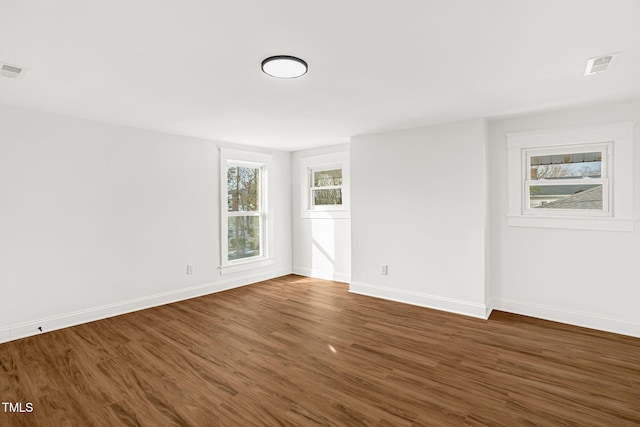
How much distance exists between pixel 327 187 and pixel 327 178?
17 cm

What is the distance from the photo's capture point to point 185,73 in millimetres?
A: 2482

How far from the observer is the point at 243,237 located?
5.63 m

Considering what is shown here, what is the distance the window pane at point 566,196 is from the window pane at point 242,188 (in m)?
4.22

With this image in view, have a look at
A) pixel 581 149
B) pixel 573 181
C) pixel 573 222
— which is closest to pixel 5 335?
pixel 573 222

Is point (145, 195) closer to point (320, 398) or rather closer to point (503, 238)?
point (320, 398)

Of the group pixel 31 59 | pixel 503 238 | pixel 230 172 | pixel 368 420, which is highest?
pixel 31 59

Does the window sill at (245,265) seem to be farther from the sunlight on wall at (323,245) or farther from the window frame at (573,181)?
the window frame at (573,181)

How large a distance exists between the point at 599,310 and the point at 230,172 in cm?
525

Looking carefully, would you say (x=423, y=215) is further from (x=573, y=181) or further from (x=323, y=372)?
(x=323, y=372)

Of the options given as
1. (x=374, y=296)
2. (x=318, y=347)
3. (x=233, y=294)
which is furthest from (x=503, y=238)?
(x=233, y=294)

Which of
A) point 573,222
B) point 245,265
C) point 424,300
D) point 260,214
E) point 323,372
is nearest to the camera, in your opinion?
point 323,372

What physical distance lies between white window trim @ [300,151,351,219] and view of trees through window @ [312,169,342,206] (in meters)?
0.08

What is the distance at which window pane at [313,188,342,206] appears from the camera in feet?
18.6

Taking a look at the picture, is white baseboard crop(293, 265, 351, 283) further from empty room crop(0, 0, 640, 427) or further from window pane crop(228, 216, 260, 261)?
window pane crop(228, 216, 260, 261)
